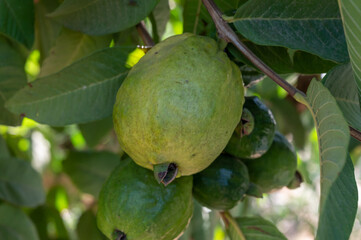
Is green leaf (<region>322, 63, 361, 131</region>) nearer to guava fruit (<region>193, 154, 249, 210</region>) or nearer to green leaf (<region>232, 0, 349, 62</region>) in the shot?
green leaf (<region>232, 0, 349, 62</region>)

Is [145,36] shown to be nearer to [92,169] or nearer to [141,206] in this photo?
[141,206]

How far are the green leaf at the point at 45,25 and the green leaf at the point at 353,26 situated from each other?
102cm

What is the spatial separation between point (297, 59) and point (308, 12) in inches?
4.7

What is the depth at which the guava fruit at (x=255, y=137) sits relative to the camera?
3.46 feet

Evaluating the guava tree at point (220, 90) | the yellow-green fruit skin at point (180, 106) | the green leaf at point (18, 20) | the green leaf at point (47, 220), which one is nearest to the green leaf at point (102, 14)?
the guava tree at point (220, 90)

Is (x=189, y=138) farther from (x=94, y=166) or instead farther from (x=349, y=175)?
(x=94, y=166)

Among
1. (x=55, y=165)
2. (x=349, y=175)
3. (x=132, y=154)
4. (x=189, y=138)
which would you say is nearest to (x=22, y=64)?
(x=132, y=154)

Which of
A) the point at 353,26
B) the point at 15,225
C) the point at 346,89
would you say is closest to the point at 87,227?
the point at 15,225

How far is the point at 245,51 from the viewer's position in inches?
33.6

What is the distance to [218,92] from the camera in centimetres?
79

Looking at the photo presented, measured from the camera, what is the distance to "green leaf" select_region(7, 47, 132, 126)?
103 centimetres

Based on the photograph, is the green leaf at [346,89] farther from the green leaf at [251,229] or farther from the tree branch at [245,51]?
the green leaf at [251,229]

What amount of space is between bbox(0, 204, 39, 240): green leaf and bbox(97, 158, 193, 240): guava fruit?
0.87 meters

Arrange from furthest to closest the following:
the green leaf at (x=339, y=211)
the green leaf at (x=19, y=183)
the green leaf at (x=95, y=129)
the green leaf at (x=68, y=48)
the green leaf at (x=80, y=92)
→ the green leaf at (x=19, y=183) → the green leaf at (x=95, y=129) → the green leaf at (x=68, y=48) → the green leaf at (x=80, y=92) → the green leaf at (x=339, y=211)
